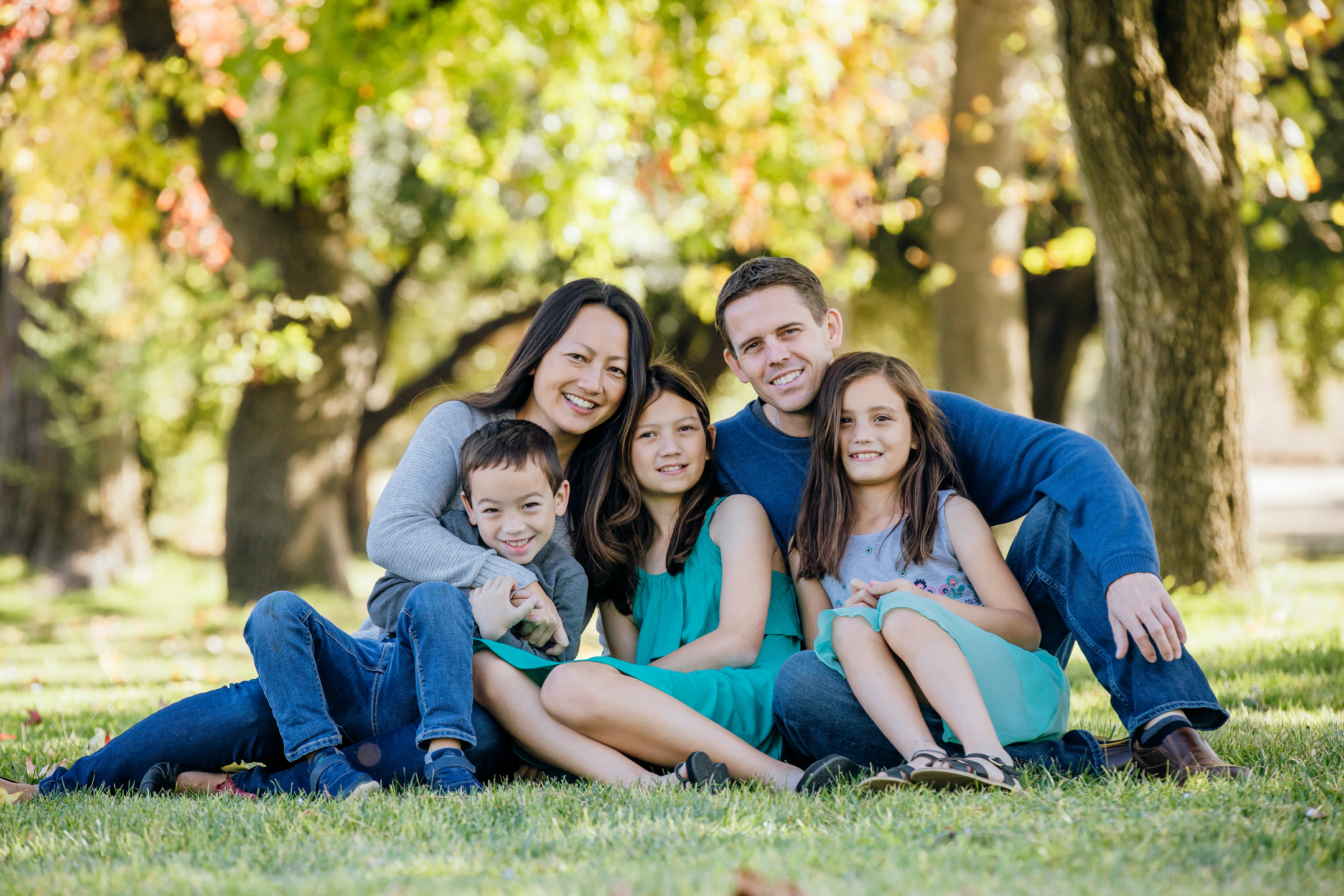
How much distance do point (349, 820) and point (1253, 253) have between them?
12531 mm

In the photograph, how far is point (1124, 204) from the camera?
5805 millimetres

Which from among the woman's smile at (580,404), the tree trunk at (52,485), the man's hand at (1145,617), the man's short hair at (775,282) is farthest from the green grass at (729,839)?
the tree trunk at (52,485)

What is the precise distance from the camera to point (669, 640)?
3490 millimetres

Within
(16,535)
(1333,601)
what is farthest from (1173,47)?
(16,535)

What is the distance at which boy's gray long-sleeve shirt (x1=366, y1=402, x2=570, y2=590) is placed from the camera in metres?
3.27

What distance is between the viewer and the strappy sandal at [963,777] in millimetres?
2617

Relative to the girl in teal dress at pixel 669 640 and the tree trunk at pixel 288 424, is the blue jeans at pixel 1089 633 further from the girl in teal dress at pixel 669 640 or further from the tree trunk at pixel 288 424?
the tree trunk at pixel 288 424

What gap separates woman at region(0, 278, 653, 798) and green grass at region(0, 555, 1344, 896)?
0.63 feet

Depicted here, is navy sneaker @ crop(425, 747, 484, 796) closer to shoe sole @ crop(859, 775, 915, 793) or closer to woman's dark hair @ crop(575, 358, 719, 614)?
woman's dark hair @ crop(575, 358, 719, 614)

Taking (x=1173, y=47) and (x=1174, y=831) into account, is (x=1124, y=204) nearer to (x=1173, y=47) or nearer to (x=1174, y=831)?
(x=1173, y=47)

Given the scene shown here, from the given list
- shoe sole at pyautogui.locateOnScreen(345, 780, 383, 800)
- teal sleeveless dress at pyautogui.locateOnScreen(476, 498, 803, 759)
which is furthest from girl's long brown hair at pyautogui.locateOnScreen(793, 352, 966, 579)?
shoe sole at pyautogui.locateOnScreen(345, 780, 383, 800)

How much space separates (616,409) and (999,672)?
1.48 metres

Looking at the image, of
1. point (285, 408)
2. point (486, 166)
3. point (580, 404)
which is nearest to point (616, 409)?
point (580, 404)

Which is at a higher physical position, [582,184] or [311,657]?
[582,184]
